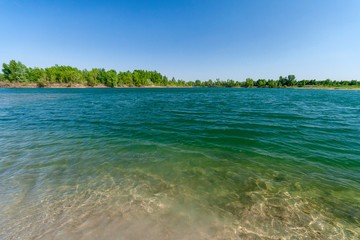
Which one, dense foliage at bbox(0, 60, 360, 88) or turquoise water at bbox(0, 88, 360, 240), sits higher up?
dense foliage at bbox(0, 60, 360, 88)

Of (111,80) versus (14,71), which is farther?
(111,80)

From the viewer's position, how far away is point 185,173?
633cm

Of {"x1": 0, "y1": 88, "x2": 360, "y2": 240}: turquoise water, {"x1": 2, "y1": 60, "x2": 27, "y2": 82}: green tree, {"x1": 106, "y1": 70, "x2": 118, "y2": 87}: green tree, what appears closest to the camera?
{"x1": 0, "y1": 88, "x2": 360, "y2": 240}: turquoise water

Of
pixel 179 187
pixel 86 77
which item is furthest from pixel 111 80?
pixel 179 187

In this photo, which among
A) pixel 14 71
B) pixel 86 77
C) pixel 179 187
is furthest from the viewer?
pixel 86 77

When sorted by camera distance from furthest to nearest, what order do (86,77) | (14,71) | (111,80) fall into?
(111,80), (86,77), (14,71)

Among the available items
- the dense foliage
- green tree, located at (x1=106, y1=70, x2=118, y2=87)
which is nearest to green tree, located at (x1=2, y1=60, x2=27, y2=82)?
the dense foliage

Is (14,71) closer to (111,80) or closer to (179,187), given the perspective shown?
(111,80)

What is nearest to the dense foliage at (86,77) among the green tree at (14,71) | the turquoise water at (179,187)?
the green tree at (14,71)

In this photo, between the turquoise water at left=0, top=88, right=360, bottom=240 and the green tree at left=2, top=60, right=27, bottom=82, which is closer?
the turquoise water at left=0, top=88, right=360, bottom=240

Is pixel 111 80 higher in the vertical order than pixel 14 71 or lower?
lower

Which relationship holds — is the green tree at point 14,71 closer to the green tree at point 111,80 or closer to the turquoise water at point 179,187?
the green tree at point 111,80

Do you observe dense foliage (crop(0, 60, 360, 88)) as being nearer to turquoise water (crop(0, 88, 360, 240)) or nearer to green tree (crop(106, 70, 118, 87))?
green tree (crop(106, 70, 118, 87))

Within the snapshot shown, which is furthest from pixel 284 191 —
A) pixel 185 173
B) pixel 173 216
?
pixel 173 216
